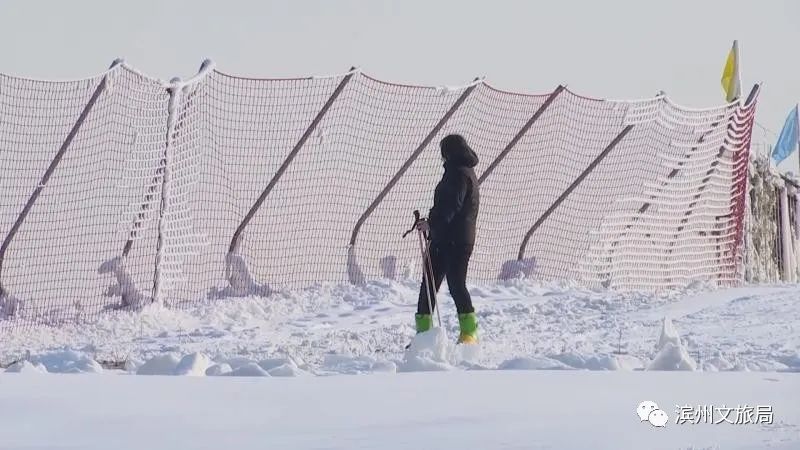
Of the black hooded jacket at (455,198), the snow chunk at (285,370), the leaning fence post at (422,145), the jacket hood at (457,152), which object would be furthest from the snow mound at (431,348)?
the leaning fence post at (422,145)

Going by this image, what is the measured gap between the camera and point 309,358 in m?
9.30

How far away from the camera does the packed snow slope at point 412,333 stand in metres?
7.64

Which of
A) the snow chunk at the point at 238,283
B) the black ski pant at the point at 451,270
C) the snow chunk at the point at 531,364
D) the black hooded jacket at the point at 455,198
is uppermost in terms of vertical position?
the black hooded jacket at the point at 455,198

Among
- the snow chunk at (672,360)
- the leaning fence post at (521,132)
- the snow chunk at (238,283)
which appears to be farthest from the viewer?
the leaning fence post at (521,132)

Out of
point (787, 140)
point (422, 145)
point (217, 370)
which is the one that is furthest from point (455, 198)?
point (787, 140)

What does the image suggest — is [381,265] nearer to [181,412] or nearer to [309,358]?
[309,358]

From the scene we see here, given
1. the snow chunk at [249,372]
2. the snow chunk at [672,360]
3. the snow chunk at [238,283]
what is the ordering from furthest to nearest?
the snow chunk at [238,283], the snow chunk at [672,360], the snow chunk at [249,372]

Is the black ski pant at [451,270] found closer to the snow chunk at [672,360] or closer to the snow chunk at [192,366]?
the snow chunk at [672,360]

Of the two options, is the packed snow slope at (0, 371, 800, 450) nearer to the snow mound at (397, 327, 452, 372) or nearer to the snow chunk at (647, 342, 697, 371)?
the snow chunk at (647, 342, 697, 371)

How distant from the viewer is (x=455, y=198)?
973 centimetres

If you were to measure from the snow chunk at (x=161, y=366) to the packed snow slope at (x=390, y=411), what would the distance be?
48cm

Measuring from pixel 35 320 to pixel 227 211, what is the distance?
1.98 metres

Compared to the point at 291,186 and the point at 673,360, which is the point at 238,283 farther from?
the point at 673,360

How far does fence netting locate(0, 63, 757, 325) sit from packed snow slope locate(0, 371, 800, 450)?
620 centimetres
